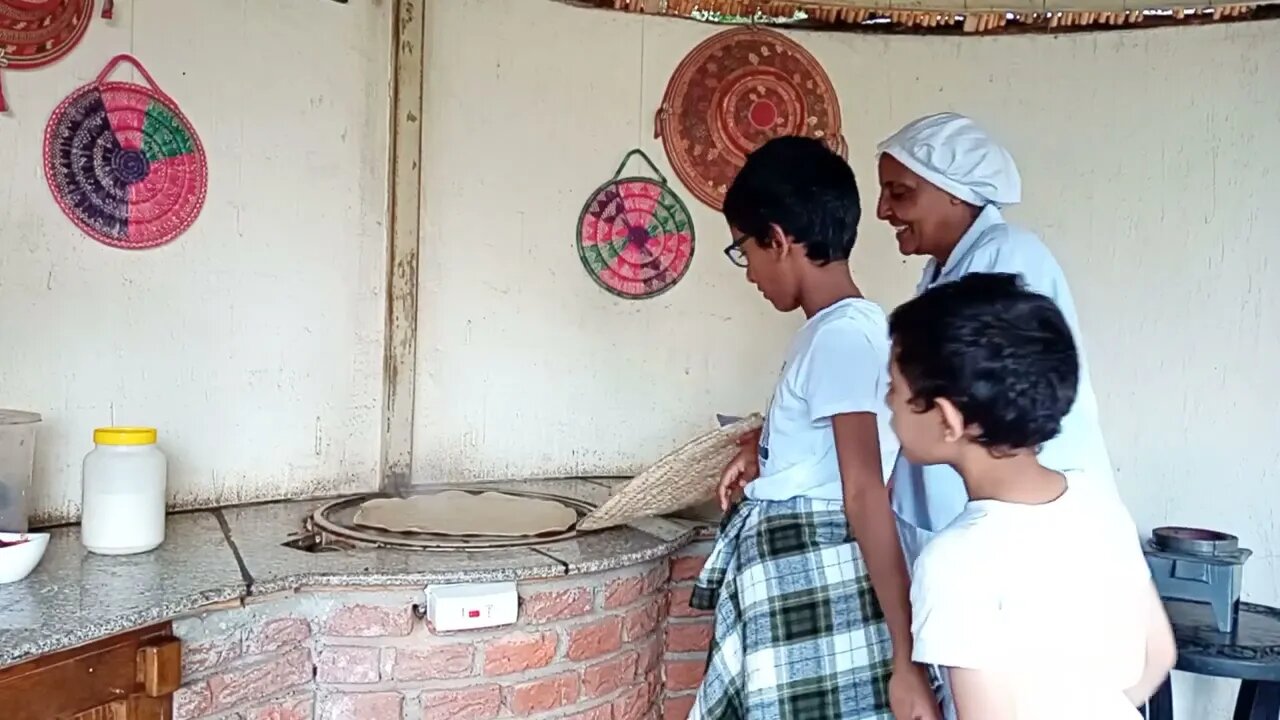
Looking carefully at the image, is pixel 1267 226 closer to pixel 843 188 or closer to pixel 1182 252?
pixel 1182 252

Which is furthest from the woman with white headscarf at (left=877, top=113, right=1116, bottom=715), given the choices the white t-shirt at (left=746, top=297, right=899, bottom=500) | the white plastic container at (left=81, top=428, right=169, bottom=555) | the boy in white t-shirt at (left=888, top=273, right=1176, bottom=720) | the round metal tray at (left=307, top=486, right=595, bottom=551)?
the white plastic container at (left=81, top=428, right=169, bottom=555)

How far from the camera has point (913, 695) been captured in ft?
3.51

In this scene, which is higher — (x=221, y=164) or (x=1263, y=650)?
(x=221, y=164)

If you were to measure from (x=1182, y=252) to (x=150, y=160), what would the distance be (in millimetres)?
2093

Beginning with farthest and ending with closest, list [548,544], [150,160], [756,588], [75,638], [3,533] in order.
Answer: [150,160] < [548,544] < [3,533] < [756,588] < [75,638]

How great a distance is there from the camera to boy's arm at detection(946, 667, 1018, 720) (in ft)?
2.85

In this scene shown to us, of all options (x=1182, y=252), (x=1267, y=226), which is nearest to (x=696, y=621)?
(x=1182, y=252)

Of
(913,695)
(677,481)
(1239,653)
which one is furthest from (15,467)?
(1239,653)

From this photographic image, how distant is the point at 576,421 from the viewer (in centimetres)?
227

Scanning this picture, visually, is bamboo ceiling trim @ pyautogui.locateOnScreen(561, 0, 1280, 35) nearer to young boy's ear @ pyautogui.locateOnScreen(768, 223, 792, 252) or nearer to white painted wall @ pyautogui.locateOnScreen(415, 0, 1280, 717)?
white painted wall @ pyautogui.locateOnScreen(415, 0, 1280, 717)

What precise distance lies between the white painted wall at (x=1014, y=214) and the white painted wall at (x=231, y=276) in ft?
0.55

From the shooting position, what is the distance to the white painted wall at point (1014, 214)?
2133 millimetres

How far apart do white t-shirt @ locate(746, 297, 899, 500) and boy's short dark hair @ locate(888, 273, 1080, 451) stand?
0.54 feet

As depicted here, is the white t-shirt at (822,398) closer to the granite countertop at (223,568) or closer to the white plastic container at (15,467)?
the granite countertop at (223,568)
